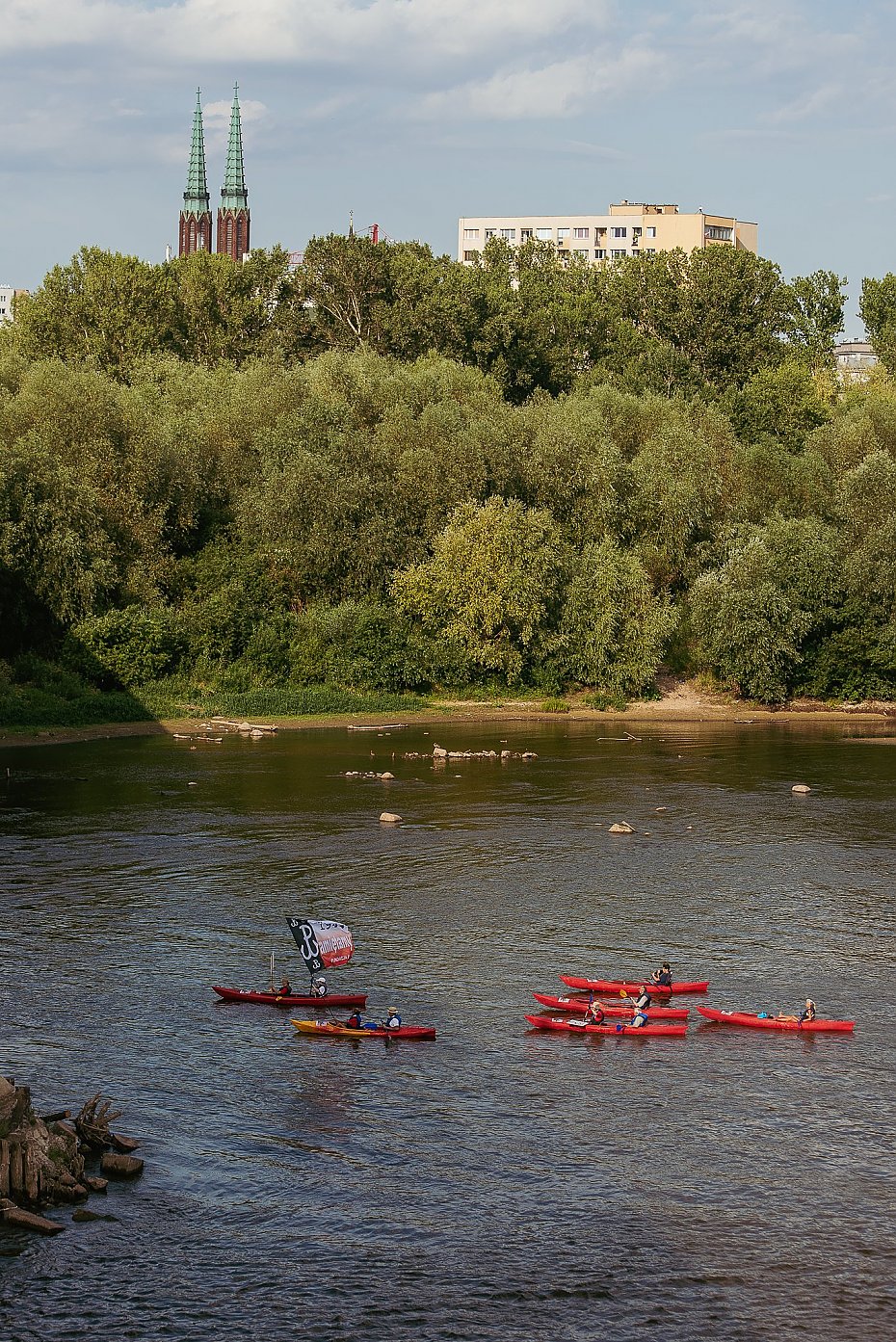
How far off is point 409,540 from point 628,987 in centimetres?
6569

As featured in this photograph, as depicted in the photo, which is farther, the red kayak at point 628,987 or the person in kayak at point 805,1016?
the red kayak at point 628,987

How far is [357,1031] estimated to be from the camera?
39656 millimetres

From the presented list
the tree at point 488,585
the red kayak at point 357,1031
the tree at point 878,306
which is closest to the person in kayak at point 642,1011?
the red kayak at point 357,1031

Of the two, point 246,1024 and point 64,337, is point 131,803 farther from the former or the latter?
point 64,337

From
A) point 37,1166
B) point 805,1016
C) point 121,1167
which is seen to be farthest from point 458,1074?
point 37,1166

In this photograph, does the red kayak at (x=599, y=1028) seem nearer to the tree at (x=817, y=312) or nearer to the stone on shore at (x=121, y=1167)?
the stone on shore at (x=121, y=1167)

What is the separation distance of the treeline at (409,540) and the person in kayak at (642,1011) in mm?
57154

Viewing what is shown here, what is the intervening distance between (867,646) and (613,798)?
4057 centimetres

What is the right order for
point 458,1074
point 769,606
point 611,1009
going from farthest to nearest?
point 769,606
point 611,1009
point 458,1074

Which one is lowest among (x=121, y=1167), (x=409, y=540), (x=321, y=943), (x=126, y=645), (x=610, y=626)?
Answer: (x=121, y=1167)

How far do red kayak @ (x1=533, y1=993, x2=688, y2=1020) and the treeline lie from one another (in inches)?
2180

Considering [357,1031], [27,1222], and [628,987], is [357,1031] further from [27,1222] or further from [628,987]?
[27,1222]

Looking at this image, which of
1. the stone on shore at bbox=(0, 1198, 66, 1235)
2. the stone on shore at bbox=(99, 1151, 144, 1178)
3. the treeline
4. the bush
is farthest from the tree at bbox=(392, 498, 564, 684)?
the stone on shore at bbox=(0, 1198, 66, 1235)

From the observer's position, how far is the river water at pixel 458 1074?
27.4 meters
